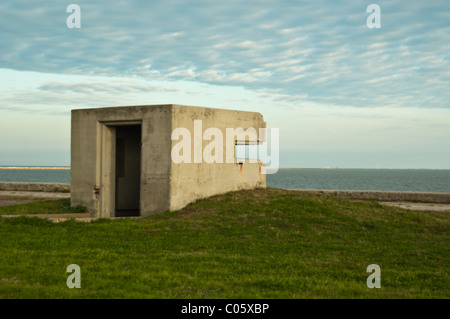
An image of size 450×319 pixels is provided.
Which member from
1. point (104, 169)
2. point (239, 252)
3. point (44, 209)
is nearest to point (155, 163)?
point (104, 169)

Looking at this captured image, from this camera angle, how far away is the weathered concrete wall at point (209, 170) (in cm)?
1569

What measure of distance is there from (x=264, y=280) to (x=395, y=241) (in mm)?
5873

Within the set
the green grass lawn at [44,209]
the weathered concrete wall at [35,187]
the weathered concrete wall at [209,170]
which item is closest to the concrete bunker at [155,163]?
the weathered concrete wall at [209,170]

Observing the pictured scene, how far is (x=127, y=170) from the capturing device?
19812mm

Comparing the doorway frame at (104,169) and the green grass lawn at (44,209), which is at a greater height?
the doorway frame at (104,169)

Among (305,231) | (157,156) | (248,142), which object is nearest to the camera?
(305,231)

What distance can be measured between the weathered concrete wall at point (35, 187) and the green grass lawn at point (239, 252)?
18982 mm

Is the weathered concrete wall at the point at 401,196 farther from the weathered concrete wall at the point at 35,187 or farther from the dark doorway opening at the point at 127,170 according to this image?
the weathered concrete wall at the point at 35,187

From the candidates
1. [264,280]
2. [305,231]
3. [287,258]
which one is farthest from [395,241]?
[264,280]

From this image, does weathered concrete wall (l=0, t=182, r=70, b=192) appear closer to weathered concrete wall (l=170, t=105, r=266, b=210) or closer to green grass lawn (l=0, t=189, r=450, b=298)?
weathered concrete wall (l=170, t=105, r=266, b=210)

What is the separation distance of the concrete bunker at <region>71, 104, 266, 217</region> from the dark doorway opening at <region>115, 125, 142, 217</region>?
49 mm

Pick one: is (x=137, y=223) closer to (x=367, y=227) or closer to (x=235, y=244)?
(x=235, y=244)

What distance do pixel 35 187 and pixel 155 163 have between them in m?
20.4
